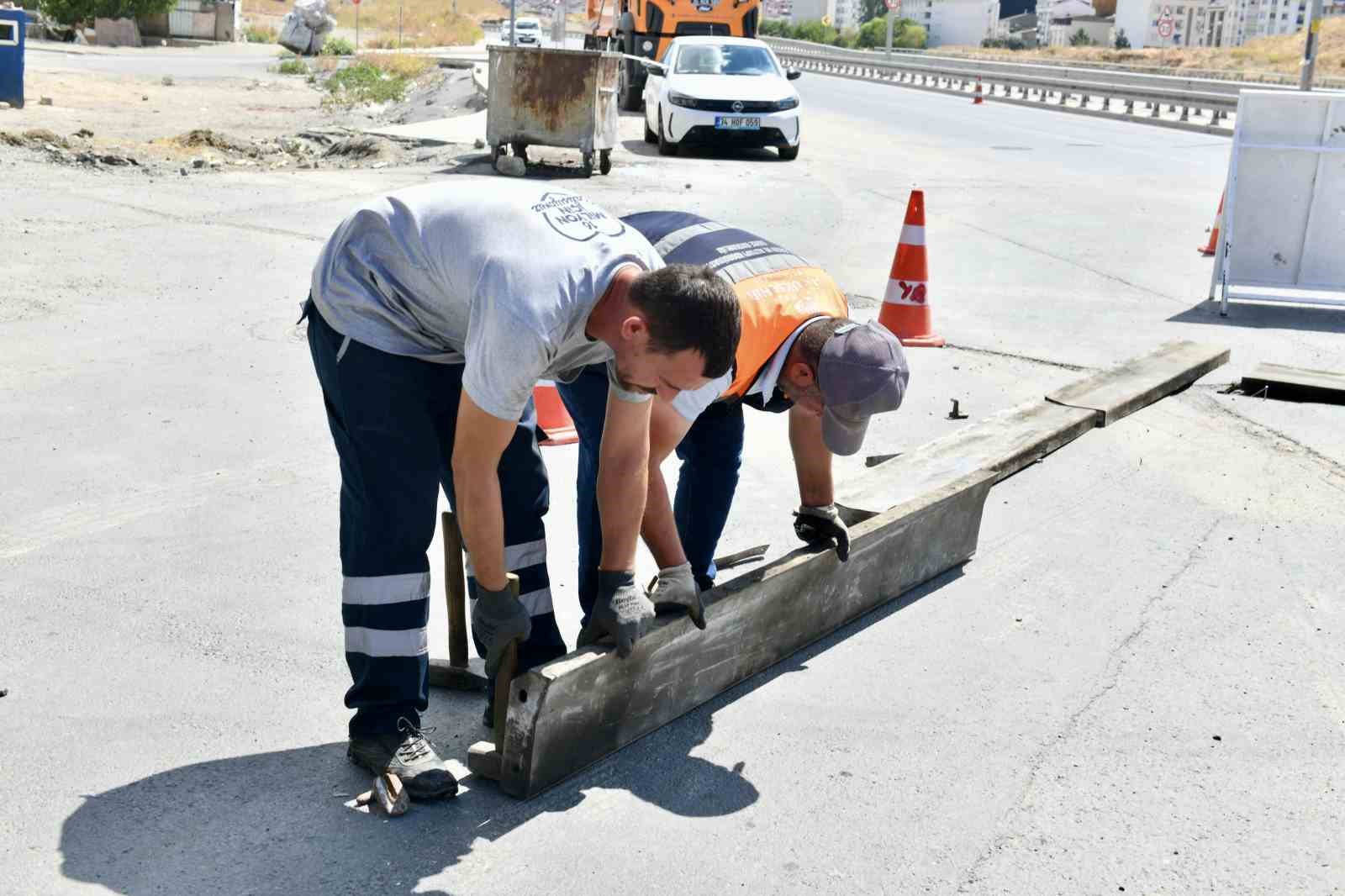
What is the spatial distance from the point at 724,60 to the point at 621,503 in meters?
16.7

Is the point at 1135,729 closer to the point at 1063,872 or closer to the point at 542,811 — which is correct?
the point at 1063,872

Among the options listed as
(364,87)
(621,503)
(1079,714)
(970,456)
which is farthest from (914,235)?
(364,87)

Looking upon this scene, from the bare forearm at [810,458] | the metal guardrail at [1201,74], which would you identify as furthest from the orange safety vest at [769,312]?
the metal guardrail at [1201,74]

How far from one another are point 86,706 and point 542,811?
1.29 meters

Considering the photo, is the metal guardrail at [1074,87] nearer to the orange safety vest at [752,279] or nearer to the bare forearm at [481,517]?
the orange safety vest at [752,279]

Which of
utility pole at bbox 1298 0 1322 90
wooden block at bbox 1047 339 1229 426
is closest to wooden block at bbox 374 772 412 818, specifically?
wooden block at bbox 1047 339 1229 426

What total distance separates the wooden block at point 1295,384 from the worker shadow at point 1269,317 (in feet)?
6.04

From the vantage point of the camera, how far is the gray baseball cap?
3.66 m

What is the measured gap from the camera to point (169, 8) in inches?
1740

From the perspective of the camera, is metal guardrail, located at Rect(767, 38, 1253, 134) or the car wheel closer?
the car wheel

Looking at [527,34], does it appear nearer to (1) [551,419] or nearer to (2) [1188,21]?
(1) [551,419]

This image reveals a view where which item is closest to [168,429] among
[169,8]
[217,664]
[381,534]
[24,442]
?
[24,442]

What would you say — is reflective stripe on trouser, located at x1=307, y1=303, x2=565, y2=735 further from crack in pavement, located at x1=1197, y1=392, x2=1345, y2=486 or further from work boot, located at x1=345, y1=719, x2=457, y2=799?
crack in pavement, located at x1=1197, y1=392, x2=1345, y2=486

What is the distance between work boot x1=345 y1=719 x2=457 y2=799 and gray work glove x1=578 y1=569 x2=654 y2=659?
19.9 inches
